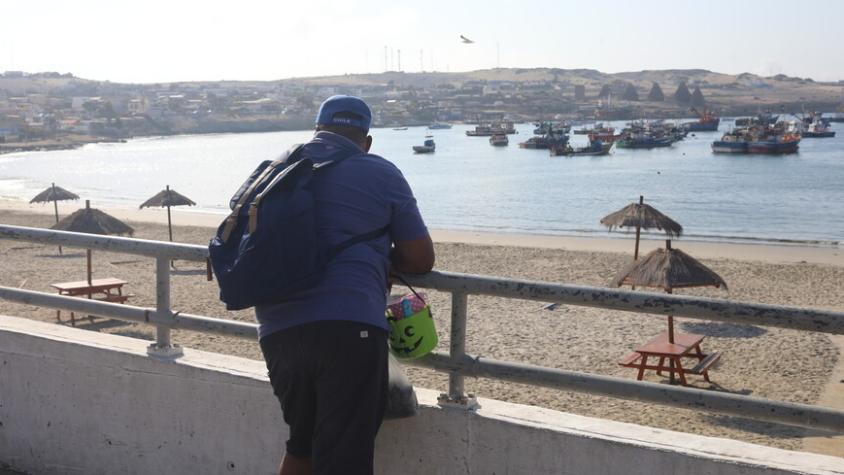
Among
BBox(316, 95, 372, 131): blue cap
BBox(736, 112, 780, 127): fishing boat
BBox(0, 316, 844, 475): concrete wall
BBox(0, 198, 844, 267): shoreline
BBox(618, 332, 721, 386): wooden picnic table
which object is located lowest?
BBox(0, 198, 844, 267): shoreline

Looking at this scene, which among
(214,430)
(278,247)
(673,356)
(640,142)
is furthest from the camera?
(640,142)

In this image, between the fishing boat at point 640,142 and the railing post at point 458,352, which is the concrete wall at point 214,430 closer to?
the railing post at point 458,352

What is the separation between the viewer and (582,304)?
10.6ft

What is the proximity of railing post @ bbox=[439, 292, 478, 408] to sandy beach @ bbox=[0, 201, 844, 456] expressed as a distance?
5.00 meters

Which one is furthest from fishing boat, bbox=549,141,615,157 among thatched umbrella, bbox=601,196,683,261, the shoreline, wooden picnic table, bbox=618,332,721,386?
wooden picnic table, bbox=618,332,721,386

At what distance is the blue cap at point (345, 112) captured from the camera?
3.15 m

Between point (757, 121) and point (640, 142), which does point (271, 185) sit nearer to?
point (640, 142)

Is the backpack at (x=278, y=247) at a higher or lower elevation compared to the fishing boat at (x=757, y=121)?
higher

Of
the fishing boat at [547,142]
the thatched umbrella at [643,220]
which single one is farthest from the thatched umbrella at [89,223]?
the fishing boat at [547,142]

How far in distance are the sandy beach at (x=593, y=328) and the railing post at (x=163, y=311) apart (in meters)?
4.61

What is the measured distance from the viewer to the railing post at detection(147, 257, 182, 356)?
161 inches

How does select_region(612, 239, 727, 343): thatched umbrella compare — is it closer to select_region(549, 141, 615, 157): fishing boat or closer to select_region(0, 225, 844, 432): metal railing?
select_region(0, 225, 844, 432): metal railing

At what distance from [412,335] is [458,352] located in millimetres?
274

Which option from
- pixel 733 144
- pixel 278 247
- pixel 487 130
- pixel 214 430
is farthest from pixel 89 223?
pixel 487 130
